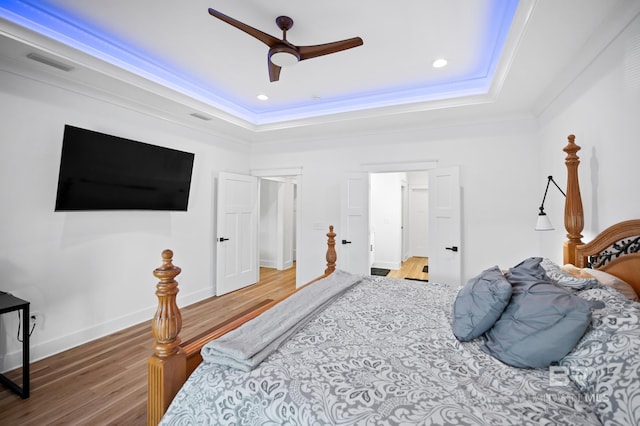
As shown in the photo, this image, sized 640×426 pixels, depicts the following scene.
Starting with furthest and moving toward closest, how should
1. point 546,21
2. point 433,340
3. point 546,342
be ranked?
point 546,21 → point 433,340 → point 546,342

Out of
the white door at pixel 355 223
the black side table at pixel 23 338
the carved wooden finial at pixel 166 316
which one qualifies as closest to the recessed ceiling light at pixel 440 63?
the white door at pixel 355 223

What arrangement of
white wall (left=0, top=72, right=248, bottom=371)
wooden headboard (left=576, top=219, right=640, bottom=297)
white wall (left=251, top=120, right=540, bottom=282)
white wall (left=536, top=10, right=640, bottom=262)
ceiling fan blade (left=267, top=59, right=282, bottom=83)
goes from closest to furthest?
1. wooden headboard (left=576, top=219, right=640, bottom=297)
2. white wall (left=536, top=10, right=640, bottom=262)
3. ceiling fan blade (left=267, top=59, right=282, bottom=83)
4. white wall (left=0, top=72, right=248, bottom=371)
5. white wall (left=251, top=120, right=540, bottom=282)

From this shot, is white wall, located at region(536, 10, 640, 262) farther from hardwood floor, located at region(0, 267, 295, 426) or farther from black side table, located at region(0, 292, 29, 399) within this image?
black side table, located at region(0, 292, 29, 399)

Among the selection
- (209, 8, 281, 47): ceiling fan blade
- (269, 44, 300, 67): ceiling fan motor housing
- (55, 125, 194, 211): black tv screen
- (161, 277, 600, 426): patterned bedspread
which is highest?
(209, 8, 281, 47): ceiling fan blade

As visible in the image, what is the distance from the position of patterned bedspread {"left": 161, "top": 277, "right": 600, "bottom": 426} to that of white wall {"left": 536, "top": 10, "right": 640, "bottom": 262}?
1.49 meters

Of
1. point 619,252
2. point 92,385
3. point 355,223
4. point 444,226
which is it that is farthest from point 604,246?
point 92,385

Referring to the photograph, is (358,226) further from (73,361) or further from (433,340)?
(73,361)

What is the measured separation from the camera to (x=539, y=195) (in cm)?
357

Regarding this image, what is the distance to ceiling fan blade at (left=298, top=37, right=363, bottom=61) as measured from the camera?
6.86 feet

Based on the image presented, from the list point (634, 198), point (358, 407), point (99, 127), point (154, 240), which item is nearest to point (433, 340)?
point (358, 407)

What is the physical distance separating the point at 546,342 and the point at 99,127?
13.3 ft

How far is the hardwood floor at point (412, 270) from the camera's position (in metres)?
5.66

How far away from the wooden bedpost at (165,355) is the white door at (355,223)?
10.9 feet

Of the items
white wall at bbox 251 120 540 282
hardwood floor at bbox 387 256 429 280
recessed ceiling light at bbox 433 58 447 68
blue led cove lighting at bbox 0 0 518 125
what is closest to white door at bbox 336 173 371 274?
white wall at bbox 251 120 540 282
